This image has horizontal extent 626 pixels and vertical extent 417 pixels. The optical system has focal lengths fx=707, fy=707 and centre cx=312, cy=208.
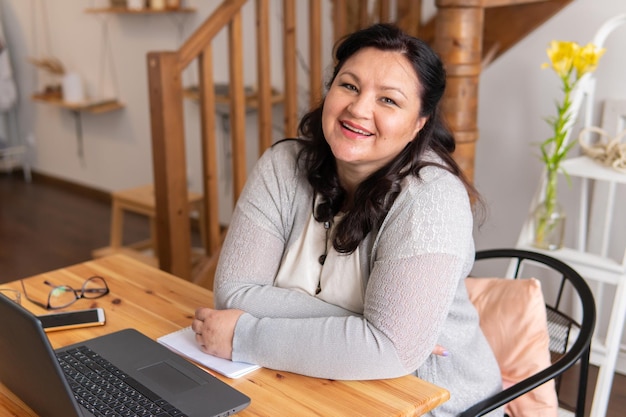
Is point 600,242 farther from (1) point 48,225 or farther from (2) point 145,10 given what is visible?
(1) point 48,225

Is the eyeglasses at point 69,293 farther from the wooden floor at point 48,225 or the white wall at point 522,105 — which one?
the wooden floor at point 48,225

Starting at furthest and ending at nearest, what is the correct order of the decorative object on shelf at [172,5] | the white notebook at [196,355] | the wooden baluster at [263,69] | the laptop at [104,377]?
1. the decorative object on shelf at [172,5]
2. the wooden baluster at [263,69]
3. the white notebook at [196,355]
4. the laptop at [104,377]

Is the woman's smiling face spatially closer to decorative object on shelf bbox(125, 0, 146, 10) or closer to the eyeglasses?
the eyeglasses

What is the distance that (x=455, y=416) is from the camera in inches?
58.1

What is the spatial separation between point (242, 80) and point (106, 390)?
1626mm

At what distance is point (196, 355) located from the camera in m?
1.34

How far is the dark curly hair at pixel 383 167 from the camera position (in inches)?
56.5

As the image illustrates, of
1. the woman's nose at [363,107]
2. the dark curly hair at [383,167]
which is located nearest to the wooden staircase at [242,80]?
the dark curly hair at [383,167]

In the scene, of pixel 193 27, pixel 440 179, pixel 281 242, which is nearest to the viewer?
pixel 440 179

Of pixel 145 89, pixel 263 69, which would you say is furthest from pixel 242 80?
pixel 145 89

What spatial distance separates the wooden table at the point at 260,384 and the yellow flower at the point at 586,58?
1.40m

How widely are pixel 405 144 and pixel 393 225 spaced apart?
0.21 meters

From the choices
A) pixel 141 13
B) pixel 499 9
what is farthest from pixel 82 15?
pixel 499 9

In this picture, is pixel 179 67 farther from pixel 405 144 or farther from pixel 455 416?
pixel 455 416
